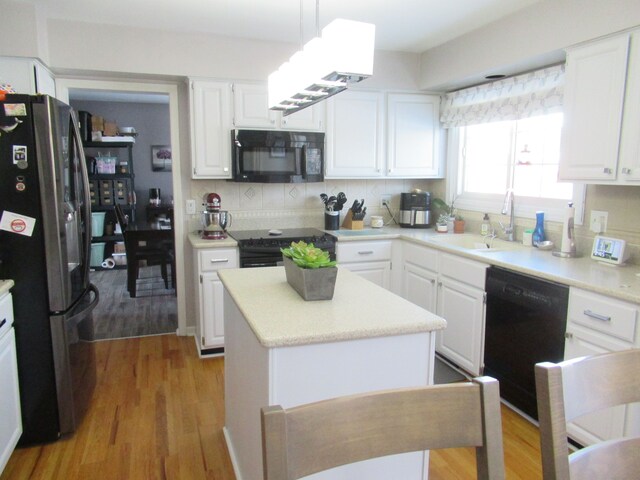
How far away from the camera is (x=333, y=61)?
5.16ft

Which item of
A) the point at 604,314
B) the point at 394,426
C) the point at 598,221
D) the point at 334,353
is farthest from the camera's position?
the point at 598,221

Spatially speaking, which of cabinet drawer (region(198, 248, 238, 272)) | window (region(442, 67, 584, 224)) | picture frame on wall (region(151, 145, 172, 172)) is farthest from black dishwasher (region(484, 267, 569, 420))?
picture frame on wall (region(151, 145, 172, 172))

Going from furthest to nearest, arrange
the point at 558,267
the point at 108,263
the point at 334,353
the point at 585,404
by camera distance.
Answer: the point at 108,263
the point at 558,267
the point at 334,353
the point at 585,404

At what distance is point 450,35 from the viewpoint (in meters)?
3.44

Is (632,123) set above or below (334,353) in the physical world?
above

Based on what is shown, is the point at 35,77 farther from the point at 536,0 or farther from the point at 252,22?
the point at 536,0

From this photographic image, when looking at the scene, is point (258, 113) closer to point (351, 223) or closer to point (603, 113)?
point (351, 223)

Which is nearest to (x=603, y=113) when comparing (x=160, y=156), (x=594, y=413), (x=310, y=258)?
(x=594, y=413)

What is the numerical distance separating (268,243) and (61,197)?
1.48 m

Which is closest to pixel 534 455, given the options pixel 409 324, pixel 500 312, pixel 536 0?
pixel 500 312

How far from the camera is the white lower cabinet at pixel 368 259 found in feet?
11.9

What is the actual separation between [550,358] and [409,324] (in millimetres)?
1229

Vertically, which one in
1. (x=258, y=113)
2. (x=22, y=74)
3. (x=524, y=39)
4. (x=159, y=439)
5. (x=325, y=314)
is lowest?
(x=159, y=439)

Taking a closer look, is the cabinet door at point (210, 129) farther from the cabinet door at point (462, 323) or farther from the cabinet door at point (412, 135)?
the cabinet door at point (462, 323)
